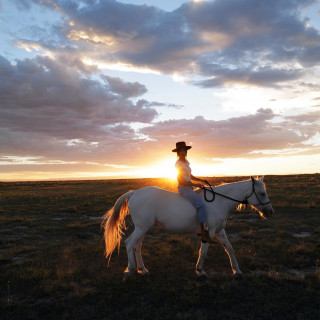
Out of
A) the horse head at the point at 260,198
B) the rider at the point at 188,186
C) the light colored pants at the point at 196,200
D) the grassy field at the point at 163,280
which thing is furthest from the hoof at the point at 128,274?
the horse head at the point at 260,198

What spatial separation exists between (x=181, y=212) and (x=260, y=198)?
2.21m

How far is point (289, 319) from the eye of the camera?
500 centimetres

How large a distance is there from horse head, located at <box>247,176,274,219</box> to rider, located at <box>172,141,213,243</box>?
1.49m

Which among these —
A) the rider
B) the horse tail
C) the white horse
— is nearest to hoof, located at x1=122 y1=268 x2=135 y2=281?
the white horse

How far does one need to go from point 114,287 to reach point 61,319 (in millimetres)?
1532

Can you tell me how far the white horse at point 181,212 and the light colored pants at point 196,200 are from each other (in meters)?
0.14

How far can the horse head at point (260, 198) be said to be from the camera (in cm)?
744

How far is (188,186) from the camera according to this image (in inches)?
Result: 291

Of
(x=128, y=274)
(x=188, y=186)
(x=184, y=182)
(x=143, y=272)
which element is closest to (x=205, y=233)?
(x=188, y=186)

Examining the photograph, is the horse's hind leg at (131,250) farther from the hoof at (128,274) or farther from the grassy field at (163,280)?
the grassy field at (163,280)

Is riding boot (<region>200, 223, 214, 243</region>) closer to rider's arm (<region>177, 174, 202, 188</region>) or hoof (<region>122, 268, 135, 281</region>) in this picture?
rider's arm (<region>177, 174, 202, 188</region>)

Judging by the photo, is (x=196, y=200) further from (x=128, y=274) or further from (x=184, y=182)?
(x=128, y=274)

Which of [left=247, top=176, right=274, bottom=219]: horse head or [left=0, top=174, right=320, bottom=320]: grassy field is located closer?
[left=0, top=174, right=320, bottom=320]: grassy field

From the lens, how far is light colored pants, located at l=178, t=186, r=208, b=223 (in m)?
6.98
